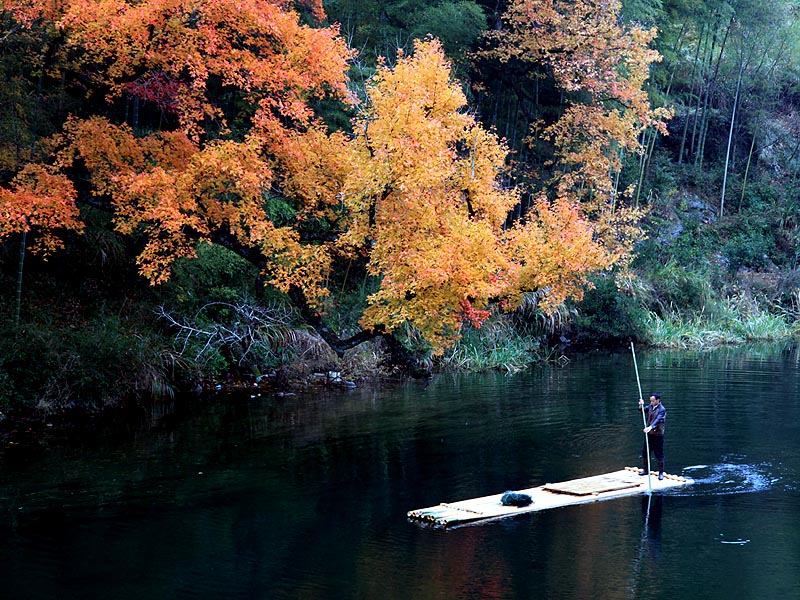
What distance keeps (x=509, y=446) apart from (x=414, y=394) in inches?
245

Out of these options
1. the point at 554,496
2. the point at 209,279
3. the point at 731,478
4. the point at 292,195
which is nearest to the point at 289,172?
the point at 292,195

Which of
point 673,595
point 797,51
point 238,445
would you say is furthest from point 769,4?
point 673,595

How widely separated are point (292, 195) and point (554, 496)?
1042cm

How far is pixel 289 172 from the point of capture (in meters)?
22.3

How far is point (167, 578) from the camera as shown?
11.7m

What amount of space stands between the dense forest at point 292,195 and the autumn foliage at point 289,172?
6cm

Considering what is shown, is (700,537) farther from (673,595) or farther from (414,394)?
(414,394)

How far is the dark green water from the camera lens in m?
11.6

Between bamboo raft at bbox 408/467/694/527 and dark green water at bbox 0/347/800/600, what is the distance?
0.17 metres

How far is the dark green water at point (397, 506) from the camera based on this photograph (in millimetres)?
11641

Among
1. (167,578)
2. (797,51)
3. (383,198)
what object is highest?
(797,51)

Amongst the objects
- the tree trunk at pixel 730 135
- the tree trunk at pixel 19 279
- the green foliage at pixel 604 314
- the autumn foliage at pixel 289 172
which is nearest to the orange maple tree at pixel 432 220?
the autumn foliage at pixel 289 172

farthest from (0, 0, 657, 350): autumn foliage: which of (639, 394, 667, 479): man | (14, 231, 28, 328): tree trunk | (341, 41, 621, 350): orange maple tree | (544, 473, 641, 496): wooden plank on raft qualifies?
(544, 473, 641, 496): wooden plank on raft

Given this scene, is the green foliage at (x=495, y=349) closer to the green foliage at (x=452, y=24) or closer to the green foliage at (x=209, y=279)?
the green foliage at (x=209, y=279)
